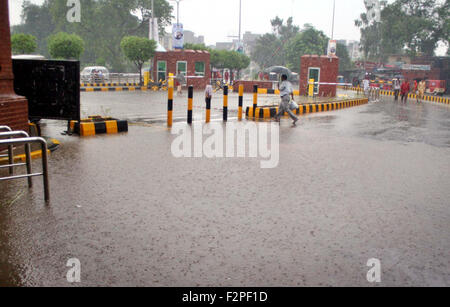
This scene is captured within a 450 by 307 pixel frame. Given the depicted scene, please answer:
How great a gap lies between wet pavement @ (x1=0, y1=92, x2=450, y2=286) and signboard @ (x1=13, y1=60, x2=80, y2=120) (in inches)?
56.8

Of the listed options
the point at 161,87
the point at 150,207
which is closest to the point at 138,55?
the point at 161,87

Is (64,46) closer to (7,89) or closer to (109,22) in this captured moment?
(7,89)

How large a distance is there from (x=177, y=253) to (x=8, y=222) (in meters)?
1.85

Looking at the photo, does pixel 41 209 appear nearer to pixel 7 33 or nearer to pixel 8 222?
pixel 8 222

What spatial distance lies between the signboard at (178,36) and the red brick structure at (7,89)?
30.8 meters

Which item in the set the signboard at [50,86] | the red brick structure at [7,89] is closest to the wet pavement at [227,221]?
the red brick structure at [7,89]

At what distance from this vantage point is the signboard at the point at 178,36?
38469 mm

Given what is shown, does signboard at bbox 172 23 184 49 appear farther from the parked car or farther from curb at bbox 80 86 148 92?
the parked car

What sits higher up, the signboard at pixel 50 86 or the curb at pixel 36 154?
the signboard at pixel 50 86

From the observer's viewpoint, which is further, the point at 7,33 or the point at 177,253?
the point at 7,33

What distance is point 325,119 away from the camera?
632 inches

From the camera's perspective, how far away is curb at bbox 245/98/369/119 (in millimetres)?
15862

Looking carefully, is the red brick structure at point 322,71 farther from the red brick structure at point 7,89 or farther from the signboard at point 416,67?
the signboard at point 416,67

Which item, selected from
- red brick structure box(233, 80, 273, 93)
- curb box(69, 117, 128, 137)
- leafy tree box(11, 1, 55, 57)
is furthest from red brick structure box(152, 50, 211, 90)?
leafy tree box(11, 1, 55, 57)
